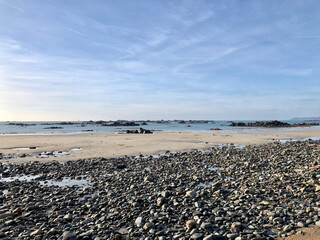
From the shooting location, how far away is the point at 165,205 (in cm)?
774

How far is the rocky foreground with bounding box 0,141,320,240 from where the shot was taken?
604 cm

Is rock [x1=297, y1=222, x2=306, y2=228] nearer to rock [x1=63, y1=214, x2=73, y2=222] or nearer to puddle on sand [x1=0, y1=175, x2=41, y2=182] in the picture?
rock [x1=63, y1=214, x2=73, y2=222]

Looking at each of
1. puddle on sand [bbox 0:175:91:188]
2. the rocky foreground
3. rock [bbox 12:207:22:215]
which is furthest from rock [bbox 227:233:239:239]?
puddle on sand [bbox 0:175:91:188]

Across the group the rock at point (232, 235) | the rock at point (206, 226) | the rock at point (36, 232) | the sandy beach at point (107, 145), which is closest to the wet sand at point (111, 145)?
the sandy beach at point (107, 145)

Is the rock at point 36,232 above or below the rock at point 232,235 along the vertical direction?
below

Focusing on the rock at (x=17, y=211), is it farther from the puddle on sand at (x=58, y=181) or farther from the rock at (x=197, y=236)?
the rock at (x=197, y=236)

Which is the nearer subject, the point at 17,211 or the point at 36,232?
the point at 36,232

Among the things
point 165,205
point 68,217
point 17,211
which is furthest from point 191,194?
point 17,211

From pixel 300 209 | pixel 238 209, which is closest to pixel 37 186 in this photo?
pixel 238 209

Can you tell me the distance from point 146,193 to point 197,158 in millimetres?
8693

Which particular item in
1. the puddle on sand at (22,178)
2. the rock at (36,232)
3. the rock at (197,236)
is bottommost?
the puddle on sand at (22,178)

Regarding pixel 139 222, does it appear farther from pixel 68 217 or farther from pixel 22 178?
pixel 22 178

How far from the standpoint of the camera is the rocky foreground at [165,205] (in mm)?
6043

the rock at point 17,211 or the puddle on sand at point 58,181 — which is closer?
the rock at point 17,211
